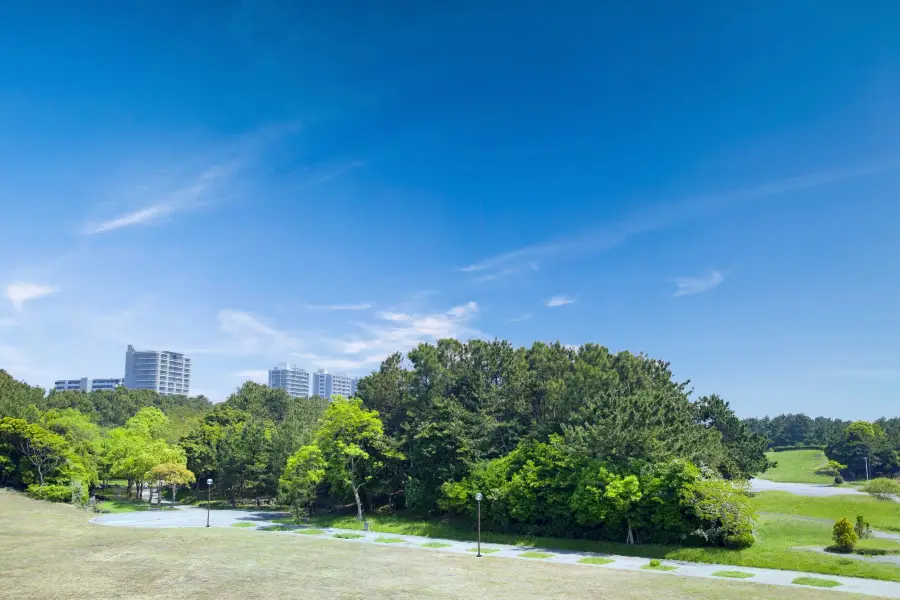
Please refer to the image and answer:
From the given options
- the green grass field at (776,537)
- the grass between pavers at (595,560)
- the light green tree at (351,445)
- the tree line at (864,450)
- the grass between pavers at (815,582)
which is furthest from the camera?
the tree line at (864,450)

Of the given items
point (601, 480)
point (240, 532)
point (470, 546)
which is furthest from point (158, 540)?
point (601, 480)

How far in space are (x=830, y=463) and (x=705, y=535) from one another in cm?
7031

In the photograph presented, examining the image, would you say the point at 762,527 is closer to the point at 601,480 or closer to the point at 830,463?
the point at 601,480

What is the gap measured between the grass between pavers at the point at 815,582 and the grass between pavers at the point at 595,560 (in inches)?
350

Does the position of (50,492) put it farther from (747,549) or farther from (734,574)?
(747,549)

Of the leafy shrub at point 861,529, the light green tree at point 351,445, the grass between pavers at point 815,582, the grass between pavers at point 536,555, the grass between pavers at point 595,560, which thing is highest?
the light green tree at point 351,445

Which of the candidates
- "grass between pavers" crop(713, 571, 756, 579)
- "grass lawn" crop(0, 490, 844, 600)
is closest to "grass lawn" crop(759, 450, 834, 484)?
"grass between pavers" crop(713, 571, 756, 579)

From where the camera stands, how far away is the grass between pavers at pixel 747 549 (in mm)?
25453

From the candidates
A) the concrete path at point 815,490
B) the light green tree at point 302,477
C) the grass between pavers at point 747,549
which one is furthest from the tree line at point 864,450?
the light green tree at point 302,477

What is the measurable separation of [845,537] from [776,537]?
17.5 ft

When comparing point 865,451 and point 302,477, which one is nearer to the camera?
point 302,477

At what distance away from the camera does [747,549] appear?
29.4m

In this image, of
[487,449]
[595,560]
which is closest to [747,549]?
[595,560]

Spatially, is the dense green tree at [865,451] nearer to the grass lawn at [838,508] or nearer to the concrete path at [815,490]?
the concrete path at [815,490]
